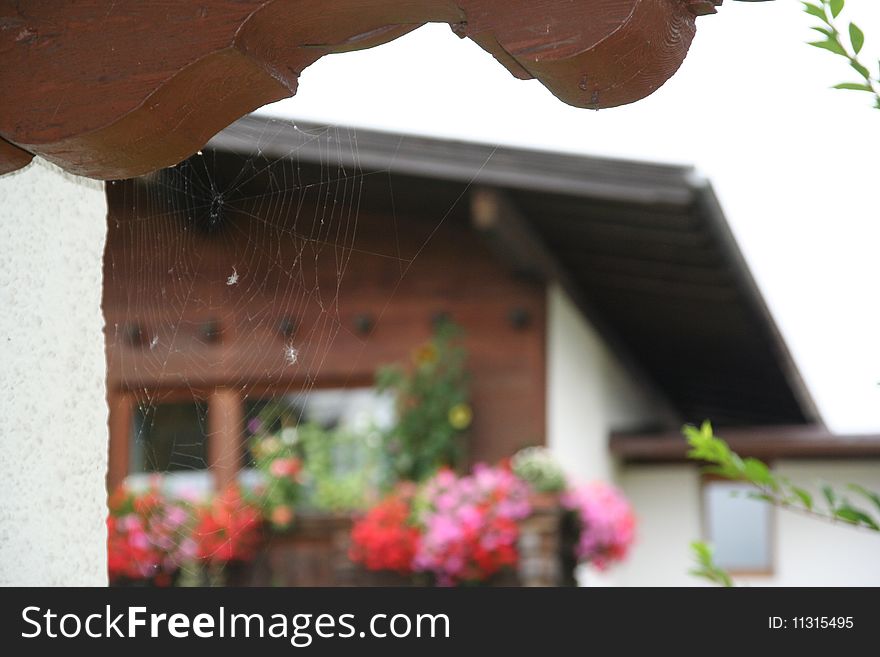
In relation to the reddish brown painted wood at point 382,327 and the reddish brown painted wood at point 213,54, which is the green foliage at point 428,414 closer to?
the reddish brown painted wood at point 382,327

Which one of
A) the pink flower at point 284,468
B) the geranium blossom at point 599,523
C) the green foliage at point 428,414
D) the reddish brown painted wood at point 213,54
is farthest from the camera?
the green foliage at point 428,414

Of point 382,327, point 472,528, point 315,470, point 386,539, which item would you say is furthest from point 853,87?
point 382,327

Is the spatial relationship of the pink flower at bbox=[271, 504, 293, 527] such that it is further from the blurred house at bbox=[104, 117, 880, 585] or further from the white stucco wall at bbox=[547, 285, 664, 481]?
the white stucco wall at bbox=[547, 285, 664, 481]

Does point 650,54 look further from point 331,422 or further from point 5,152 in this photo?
point 331,422

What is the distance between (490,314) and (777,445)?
2013mm

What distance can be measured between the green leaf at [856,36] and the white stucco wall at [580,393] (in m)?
5.04

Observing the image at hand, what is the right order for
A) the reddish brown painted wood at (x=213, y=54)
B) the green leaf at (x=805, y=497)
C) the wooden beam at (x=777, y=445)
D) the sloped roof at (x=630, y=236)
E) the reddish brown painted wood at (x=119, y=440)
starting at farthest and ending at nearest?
1. the wooden beam at (x=777, y=445)
2. the reddish brown painted wood at (x=119, y=440)
3. the sloped roof at (x=630, y=236)
4. the green leaf at (x=805, y=497)
5. the reddish brown painted wood at (x=213, y=54)

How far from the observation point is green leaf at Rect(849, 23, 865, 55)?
46.7 inches

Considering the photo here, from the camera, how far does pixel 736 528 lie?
7.95m

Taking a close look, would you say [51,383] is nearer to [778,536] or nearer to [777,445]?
[777,445]

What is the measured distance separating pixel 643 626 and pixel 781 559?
668 cm

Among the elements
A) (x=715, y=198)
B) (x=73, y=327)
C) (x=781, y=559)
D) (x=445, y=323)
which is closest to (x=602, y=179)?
(x=715, y=198)

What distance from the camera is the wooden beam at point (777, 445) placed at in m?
6.79

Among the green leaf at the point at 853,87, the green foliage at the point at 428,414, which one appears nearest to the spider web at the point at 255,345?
the green foliage at the point at 428,414
